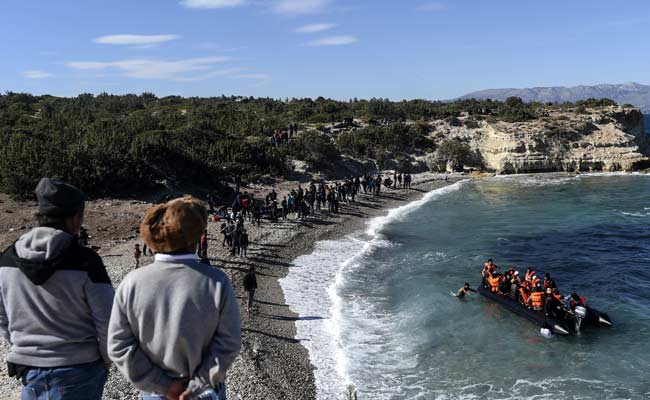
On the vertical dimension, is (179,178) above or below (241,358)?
above

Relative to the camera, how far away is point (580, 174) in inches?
2176

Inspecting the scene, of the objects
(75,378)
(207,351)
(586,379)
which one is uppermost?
(207,351)

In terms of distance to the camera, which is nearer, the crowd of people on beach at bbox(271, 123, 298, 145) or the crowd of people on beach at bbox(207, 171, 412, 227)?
the crowd of people on beach at bbox(207, 171, 412, 227)

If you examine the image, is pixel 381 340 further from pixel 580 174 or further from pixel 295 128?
pixel 580 174

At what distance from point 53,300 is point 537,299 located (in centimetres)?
1566

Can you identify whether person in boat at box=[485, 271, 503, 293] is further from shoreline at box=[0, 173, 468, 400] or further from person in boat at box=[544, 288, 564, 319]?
shoreline at box=[0, 173, 468, 400]

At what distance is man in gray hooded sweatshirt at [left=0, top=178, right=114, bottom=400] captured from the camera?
3.33 meters

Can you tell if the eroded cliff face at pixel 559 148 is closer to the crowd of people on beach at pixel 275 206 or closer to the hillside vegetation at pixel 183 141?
the hillside vegetation at pixel 183 141

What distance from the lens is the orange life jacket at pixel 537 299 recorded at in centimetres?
1620

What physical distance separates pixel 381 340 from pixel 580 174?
48677 millimetres

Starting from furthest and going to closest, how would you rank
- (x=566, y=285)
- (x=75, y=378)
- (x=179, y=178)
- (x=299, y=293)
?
(x=179, y=178) → (x=566, y=285) → (x=299, y=293) → (x=75, y=378)

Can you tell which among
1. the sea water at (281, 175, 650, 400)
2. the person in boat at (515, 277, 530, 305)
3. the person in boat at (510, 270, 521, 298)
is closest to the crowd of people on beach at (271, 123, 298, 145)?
the sea water at (281, 175, 650, 400)

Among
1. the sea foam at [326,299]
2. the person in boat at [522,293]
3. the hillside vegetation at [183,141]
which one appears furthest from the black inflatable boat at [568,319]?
the hillside vegetation at [183,141]

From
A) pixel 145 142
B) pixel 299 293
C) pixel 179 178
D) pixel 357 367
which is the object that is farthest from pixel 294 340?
pixel 145 142
